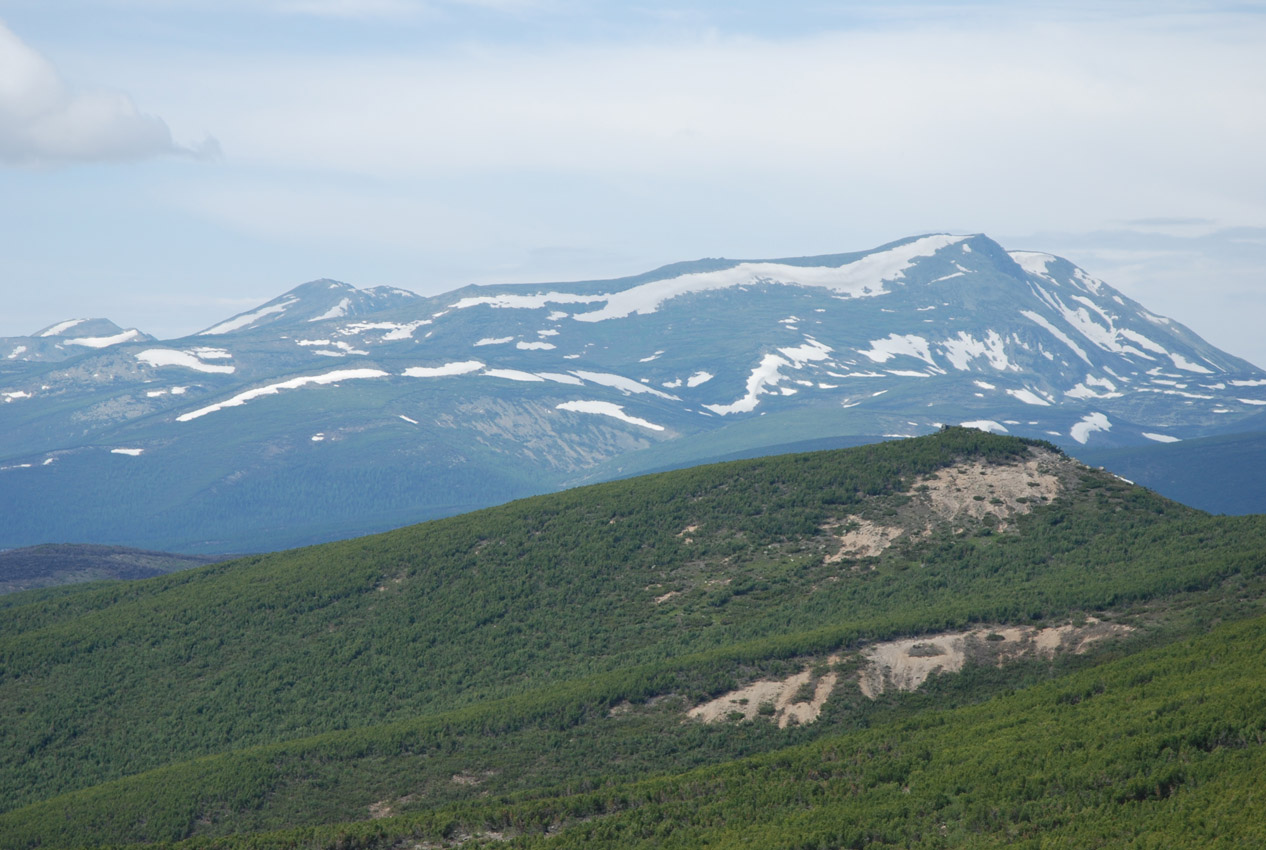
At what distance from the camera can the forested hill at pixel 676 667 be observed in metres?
47.3

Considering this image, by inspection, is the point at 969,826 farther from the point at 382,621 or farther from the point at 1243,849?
the point at 382,621

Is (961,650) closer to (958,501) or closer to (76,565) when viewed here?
(958,501)

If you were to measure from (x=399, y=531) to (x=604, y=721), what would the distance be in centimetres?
4645

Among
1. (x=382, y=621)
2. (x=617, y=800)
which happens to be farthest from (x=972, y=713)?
(x=382, y=621)

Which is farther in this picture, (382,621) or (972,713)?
(382,621)

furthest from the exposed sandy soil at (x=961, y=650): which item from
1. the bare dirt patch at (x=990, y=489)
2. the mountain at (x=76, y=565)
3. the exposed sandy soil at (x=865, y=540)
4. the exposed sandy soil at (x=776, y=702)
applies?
the mountain at (x=76, y=565)

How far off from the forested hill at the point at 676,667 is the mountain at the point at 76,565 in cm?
6661

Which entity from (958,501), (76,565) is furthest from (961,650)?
(76,565)

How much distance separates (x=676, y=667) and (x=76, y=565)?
135 metres

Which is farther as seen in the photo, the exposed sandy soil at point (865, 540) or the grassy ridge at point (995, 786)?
the exposed sandy soil at point (865, 540)

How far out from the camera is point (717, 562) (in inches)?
3474

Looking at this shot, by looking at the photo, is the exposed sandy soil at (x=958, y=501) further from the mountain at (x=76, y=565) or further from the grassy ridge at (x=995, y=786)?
the mountain at (x=76, y=565)

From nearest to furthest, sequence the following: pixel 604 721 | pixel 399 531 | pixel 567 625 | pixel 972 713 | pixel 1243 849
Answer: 1. pixel 1243 849
2. pixel 972 713
3. pixel 604 721
4. pixel 567 625
5. pixel 399 531

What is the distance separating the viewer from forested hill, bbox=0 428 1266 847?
47.3 meters
